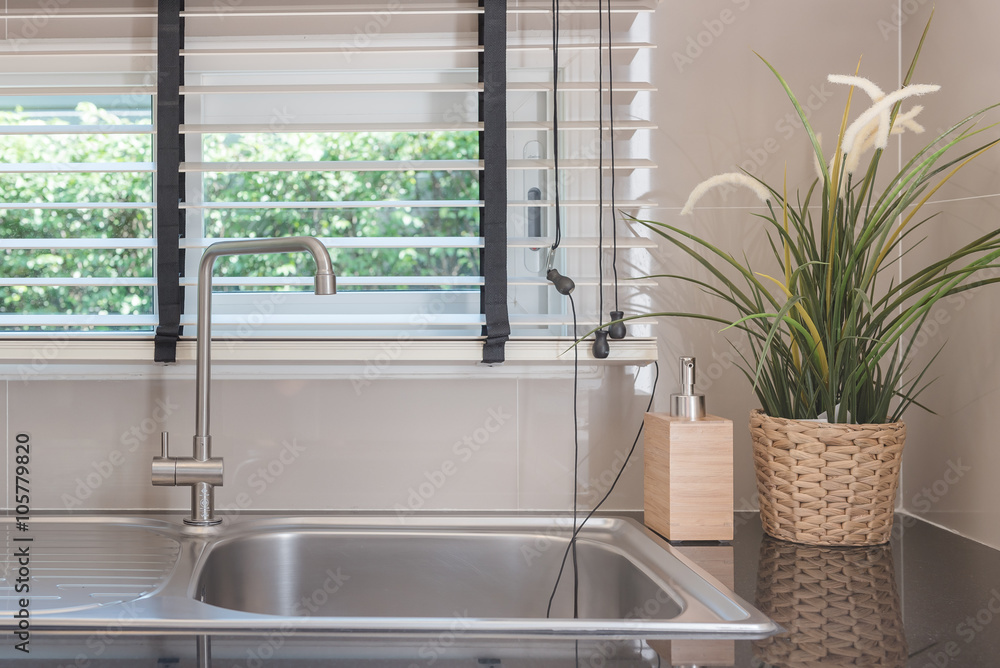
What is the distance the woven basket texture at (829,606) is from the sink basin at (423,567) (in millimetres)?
186

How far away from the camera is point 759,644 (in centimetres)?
81

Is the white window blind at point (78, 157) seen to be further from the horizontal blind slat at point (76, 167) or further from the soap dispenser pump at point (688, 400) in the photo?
the soap dispenser pump at point (688, 400)

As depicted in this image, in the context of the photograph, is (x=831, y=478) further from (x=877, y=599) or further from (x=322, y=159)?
(x=322, y=159)

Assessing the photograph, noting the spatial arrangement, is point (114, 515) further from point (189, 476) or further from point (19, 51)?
point (19, 51)

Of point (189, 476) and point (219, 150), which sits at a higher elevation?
point (219, 150)

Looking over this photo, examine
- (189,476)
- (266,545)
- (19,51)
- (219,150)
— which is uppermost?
(19,51)

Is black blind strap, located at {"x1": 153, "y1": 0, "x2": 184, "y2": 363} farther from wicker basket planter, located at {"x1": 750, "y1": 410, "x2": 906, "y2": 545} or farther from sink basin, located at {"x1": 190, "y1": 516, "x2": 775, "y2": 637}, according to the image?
wicker basket planter, located at {"x1": 750, "y1": 410, "x2": 906, "y2": 545}

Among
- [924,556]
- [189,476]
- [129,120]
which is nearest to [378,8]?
[129,120]

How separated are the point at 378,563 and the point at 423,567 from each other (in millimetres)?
75

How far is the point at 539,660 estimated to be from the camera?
0.77m

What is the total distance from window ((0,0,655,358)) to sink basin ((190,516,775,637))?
14.0 inches

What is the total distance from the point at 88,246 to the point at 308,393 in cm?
47

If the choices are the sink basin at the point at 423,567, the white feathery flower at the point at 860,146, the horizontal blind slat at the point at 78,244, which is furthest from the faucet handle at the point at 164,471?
the white feathery flower at the point at 860,146

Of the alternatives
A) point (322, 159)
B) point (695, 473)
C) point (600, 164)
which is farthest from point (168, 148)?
point (695, 473)
